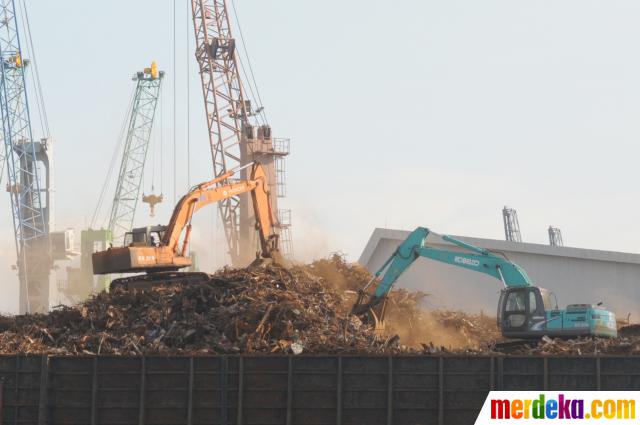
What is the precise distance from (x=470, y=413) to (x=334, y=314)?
6808 mm

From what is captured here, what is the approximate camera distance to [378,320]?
25.9 metres

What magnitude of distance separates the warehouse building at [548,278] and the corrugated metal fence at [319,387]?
18.8 metres

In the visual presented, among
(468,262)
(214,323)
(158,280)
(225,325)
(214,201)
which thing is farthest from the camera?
(214,201)

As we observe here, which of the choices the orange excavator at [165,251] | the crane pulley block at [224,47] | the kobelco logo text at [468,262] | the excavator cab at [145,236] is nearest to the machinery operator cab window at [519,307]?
the kobelco logo text at [468,262]

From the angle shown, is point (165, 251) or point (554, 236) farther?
point (554, 236)

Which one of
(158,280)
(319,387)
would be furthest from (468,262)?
(319,387)

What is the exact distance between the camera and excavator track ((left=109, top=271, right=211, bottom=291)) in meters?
26.3

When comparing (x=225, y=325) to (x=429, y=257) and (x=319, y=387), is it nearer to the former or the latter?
(x=319, y=387)

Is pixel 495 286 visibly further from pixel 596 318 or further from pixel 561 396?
pixel 561 396

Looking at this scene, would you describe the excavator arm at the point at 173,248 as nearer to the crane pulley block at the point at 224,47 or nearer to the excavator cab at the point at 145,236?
the excavator cab at the point at 145,236

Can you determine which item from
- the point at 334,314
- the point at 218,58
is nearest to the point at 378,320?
the point at 334,314

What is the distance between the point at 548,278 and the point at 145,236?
1492 centimetres

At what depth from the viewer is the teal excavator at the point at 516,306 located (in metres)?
23.5

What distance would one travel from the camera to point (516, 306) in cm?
2431
